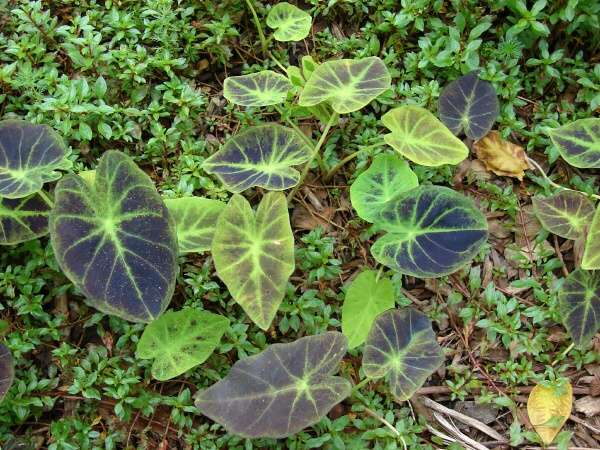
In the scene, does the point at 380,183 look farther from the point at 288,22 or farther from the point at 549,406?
the point at 549,406

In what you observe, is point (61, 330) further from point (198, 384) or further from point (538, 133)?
point (538, 133)

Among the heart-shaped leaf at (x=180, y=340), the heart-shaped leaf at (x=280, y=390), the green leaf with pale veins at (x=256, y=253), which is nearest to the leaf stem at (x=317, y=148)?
the green leaf with pale veins at (x=256, y=253)

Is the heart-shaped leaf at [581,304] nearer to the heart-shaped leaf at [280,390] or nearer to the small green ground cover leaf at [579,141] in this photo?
the small green ground cover leaf at [579,141]

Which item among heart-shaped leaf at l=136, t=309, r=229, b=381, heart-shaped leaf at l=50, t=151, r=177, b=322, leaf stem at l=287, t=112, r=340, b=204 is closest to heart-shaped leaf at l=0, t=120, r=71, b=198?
heart-shaped leaf at l=50, t=151, r=177, b=322

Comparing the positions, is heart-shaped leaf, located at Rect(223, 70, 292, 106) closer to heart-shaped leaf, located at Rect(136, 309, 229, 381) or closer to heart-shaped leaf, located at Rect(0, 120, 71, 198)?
heart-shaped leaf, located at Rect(0, 120, 71, 198)

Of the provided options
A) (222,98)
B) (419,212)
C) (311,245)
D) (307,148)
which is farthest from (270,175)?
(222,98)

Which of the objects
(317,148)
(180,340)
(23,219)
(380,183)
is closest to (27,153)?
(23,219)
